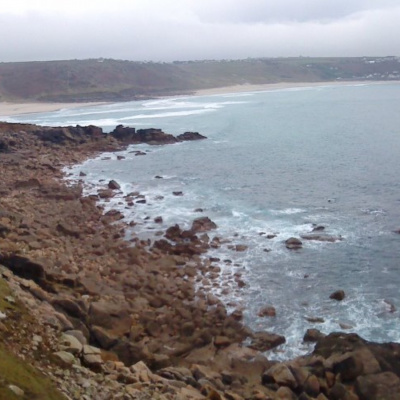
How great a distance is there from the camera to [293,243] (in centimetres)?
2041

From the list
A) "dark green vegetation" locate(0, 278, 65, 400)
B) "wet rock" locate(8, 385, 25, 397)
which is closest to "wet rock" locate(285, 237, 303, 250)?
"dark green vegetation" locate(0, 278, 65, 400)

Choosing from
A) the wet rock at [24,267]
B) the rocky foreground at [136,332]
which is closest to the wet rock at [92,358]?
the rocky foreground at [136,332]

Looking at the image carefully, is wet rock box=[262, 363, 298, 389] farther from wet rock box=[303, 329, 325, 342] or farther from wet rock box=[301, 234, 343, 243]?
wet rock box=[301, 234, 343, 243]

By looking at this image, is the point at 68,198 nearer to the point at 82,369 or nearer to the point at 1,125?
the point at 82,369

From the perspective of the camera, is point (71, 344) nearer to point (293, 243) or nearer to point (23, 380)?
point (23, 380)

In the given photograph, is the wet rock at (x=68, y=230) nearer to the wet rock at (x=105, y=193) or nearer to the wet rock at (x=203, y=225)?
the wet rock at (x=203, y=225)

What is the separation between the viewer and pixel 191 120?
6419 cm

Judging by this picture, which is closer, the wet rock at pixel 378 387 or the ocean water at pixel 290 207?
the wet rock at pixel 378 387

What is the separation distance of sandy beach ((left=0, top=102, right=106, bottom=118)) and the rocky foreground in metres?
60.8

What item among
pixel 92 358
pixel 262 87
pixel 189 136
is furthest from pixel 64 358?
pixel 262 87

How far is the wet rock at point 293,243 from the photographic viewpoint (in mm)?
20152

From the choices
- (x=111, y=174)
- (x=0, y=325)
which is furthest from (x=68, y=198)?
(x=0, y=325)

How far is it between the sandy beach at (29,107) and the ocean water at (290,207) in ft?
93.4

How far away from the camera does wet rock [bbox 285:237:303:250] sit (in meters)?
20.2
